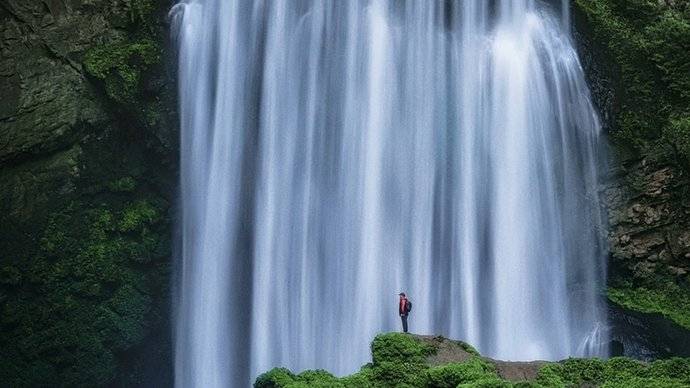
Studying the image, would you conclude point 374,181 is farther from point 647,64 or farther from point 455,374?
point 455,374

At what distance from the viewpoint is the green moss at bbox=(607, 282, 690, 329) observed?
15.8 meters

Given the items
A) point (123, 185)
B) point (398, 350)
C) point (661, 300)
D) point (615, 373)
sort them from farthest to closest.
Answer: point (123, 185)
point (661, 300)
point (398, 350)
point (615, 373)

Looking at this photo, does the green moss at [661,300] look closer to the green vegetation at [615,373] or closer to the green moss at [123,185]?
the green vegetation at [615,373]

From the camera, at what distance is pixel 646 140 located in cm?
1703

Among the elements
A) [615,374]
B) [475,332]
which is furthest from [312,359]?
[615,374]

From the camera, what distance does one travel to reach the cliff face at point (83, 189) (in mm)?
16797

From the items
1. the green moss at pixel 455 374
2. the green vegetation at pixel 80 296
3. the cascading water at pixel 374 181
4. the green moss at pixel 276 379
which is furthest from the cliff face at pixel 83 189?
the green moss at pixel 455 374

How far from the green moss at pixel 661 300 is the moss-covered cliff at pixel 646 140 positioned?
22 millimetres

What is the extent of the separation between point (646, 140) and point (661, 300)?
3631mm

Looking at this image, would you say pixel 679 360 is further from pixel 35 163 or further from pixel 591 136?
pixel 35 163

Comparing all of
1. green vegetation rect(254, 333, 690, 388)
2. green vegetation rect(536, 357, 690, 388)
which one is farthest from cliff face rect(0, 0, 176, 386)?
green vegetation rect(536, 357, 690, 388)

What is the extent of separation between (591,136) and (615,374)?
7939 mm

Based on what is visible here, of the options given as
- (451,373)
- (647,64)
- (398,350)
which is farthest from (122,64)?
(647,64)

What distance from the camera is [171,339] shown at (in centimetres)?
1823
